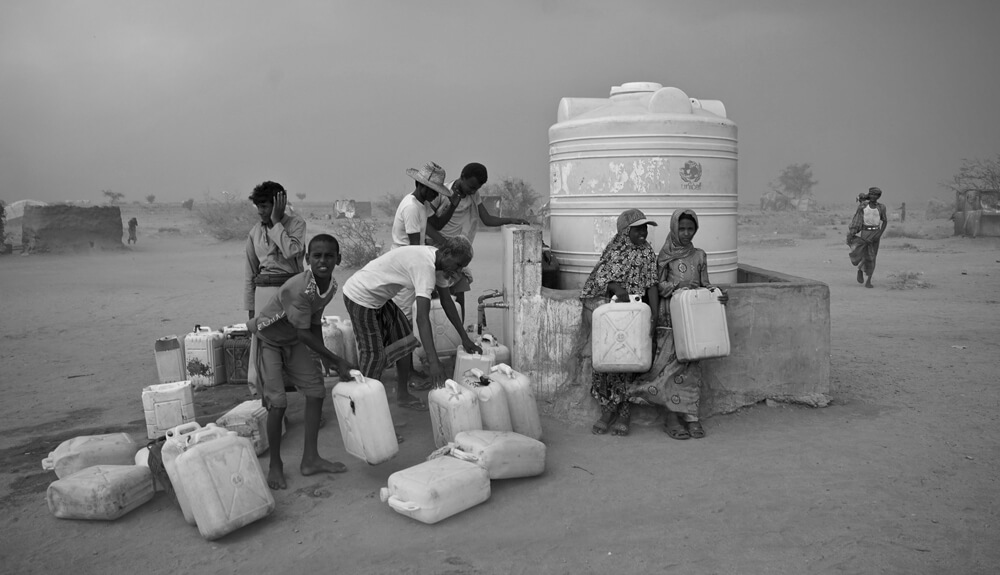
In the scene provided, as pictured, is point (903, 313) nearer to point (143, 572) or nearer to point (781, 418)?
point (781, 418)

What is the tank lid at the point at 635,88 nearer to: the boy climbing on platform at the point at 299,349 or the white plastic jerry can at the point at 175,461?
the boy climbing on platform at the point at 299,349

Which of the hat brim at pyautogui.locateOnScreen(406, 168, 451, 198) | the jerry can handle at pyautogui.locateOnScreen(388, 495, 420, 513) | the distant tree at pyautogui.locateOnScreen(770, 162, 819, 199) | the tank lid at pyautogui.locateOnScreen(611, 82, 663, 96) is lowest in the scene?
the jerry can handle at pyautogui.locateOnScreen(388, 495, 420, 513)

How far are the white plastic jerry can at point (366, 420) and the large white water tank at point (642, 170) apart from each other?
2281 mm

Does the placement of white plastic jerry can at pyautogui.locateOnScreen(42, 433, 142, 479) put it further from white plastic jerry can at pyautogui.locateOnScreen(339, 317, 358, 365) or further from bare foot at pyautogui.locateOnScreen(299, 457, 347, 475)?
white plastic jerry can at pyautogui.locateOnScreen(339, 317, 358, 365)

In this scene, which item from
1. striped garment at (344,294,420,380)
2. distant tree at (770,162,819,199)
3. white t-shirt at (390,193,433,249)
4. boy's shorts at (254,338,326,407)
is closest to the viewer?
boy's shorts at (254,338,326,407)

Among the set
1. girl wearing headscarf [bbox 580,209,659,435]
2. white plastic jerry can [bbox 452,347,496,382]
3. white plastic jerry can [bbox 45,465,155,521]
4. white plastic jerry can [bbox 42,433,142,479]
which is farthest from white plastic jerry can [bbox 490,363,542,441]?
white plastic jerry can [bbox 42,433,142,479]

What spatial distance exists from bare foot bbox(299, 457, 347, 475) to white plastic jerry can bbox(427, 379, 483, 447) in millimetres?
642

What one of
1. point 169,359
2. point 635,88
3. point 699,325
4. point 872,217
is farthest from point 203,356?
point 872,217

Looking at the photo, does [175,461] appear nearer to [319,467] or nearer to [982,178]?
[319,467]

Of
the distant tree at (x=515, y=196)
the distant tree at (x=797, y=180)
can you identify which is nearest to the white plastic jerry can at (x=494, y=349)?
the distant tree at (x=515, y=196)

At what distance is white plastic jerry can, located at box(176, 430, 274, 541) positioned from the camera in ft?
11.6

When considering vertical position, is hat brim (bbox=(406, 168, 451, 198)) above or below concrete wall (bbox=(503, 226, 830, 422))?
above

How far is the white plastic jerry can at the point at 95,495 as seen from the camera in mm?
3803

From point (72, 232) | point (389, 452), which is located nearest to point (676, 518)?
point (389, 452)
